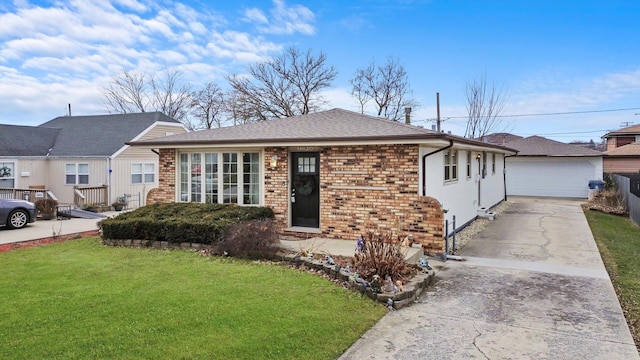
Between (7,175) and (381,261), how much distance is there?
19.1 metres

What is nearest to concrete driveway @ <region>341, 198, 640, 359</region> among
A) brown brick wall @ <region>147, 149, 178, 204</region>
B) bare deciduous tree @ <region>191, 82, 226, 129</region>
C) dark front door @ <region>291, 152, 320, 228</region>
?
dark front door @ <region>291, 152, 320, 228</region>

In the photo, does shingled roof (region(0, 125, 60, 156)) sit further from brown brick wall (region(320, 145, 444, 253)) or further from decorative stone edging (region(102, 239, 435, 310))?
brown brick wall (region(320, 145, 444, 253))

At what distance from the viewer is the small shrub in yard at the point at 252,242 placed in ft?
27.1

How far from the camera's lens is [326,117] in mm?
12375

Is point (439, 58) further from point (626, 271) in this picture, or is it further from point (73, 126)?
point (73, 126)

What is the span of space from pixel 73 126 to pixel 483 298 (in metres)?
23.0

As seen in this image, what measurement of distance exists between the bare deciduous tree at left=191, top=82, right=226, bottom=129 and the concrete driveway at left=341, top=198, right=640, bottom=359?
→ 111 feet

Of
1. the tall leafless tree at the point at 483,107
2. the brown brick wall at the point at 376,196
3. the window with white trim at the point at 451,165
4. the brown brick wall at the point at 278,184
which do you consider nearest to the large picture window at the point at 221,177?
the brown brick wall at the point at 278,184

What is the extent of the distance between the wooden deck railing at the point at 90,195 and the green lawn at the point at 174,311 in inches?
439

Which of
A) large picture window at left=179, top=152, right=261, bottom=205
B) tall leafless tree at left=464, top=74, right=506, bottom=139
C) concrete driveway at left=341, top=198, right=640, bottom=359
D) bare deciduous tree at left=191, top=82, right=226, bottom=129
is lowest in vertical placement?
concrete driveway at left=341, top=198, right=640, bottom=359

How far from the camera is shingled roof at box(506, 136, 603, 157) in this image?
2277 cm

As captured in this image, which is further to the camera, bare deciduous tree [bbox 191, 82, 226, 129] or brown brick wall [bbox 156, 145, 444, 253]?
bare deciduous tree [bbox 191, 82, 226, 129]

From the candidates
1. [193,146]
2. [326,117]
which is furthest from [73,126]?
[326,117]

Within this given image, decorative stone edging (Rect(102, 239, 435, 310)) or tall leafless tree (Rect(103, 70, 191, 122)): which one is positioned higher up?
tall leafless tree (Rect(103, 70, 191, 122))
